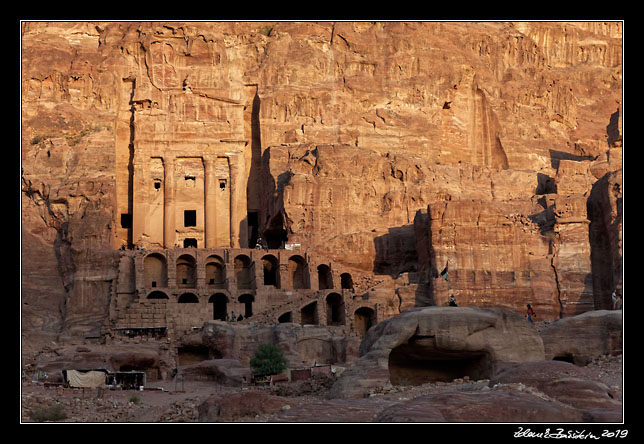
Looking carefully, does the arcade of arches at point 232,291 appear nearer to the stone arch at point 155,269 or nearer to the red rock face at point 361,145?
the stone arch at point 155,269

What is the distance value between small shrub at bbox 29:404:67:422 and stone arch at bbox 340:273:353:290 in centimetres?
4009

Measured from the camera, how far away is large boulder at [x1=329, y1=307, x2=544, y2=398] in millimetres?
38188

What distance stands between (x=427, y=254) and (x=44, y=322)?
28241mm

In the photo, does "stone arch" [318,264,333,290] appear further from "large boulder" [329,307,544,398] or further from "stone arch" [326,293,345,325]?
"large boulder" [329,307,544,398]

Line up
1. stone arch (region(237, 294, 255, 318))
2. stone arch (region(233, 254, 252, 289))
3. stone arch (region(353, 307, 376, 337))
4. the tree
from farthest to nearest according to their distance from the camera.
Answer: stone arch (region(233, 254, 252, 289)) < stone arch (region(353, 307, 376, 337)) < stone arch (region(237, 294, 255, 318)) < the tree

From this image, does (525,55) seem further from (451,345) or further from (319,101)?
(451,345)

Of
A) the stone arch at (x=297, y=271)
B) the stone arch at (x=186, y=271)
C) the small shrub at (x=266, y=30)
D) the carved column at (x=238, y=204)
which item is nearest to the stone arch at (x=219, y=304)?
the stone arch at (x=186, y=271)

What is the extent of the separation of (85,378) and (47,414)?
11999 millimetres

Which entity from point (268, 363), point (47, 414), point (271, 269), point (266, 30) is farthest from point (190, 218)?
point (47, 414)

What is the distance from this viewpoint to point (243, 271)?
3000 inches

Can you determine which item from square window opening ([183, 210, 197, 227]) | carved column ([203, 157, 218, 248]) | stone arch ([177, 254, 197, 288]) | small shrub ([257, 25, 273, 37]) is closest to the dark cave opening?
stone arch ([177, 254, 197, 288])

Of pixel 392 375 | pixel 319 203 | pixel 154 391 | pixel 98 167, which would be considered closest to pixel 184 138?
pixel 98 167

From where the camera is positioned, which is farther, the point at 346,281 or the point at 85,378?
the point at 346,281

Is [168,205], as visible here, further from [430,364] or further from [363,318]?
[430,364]
